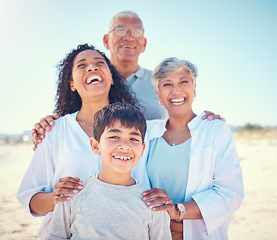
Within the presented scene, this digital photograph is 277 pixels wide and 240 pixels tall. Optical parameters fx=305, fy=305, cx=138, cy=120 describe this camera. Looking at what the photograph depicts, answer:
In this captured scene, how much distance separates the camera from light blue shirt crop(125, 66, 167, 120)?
479cm

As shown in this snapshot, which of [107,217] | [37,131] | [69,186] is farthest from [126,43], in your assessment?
[107,217]

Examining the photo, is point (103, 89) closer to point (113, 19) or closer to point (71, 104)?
point (71, 104)

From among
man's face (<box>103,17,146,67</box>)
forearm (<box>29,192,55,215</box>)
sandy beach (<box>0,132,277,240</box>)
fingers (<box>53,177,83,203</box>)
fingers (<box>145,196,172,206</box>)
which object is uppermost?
man's face (<box>103,17,146,67</box>)

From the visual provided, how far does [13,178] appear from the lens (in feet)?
43.3

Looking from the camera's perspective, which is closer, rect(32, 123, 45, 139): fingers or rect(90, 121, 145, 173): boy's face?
rect(90, 121, 145, 173): boy's face

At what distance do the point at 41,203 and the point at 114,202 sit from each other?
956 millimetres

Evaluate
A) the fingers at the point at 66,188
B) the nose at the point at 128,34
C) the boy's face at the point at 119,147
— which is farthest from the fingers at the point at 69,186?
the nose at the point at 128,34

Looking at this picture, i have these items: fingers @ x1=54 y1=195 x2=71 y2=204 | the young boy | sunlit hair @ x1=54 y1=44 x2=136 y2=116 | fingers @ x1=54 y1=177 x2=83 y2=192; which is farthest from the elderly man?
fingers @ x1=54 y1=195 x2=71 y2=204

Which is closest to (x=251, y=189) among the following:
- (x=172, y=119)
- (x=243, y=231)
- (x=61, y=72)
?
(x=243, y=231)

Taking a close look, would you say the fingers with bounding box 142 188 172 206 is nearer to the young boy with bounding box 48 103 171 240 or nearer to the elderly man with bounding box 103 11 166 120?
the young boy with bounding box 48 103 171 240

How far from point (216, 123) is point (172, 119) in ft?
1.86

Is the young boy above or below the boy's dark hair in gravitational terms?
below

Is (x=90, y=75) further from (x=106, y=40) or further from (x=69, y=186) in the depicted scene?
(x=106, y=40)

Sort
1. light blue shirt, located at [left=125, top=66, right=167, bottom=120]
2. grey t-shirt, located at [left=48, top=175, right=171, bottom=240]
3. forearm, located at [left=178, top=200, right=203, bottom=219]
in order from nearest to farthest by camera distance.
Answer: grey t-shirt, located at [left=48, top=175, right=171, bottom=240]
forearm, located at [left=178, top=200, right=203, bottom=219]
light blue shirt, located at [left=125, top=66, right=167, bottom=120]
